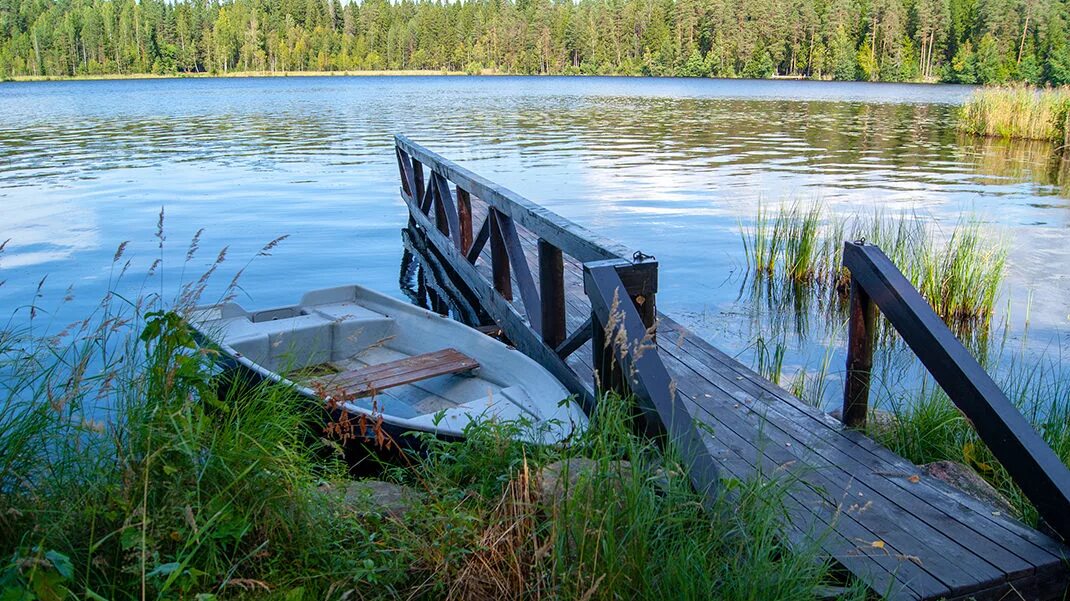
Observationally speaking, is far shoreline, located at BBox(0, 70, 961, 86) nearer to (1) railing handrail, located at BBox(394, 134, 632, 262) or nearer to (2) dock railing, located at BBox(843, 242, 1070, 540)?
(1) railing handrail, located at BBox(394, 134, 632, 262)

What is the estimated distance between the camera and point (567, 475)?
2861 mm

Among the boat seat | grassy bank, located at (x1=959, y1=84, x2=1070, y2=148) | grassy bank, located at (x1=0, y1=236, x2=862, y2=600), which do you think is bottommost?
the boat seat

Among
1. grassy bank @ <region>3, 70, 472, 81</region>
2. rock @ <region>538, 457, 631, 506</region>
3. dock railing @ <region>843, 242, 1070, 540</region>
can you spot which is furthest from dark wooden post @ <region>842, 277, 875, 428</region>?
grassy bank @ <region>3, 70, 472, 81</region>

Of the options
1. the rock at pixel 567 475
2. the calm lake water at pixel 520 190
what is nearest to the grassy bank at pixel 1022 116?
the calm lake water at pixel 520 190

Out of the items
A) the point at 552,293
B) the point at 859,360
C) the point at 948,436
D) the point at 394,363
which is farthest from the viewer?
the point at 394,363

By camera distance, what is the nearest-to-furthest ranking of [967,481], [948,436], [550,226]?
[967,481] → [948,436] → [550,226]

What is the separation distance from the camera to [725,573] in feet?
9.19

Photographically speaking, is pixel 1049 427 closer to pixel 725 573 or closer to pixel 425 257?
pixel 725 573

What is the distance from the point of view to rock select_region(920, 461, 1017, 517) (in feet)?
12.7

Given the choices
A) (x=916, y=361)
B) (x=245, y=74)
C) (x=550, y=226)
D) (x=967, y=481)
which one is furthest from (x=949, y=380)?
(x=245, y=74)

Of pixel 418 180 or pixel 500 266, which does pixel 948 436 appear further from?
pixel 418 180

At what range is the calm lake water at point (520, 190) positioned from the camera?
10.6 m

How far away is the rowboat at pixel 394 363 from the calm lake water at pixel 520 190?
1710mm

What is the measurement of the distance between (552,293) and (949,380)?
2422 millimetres
